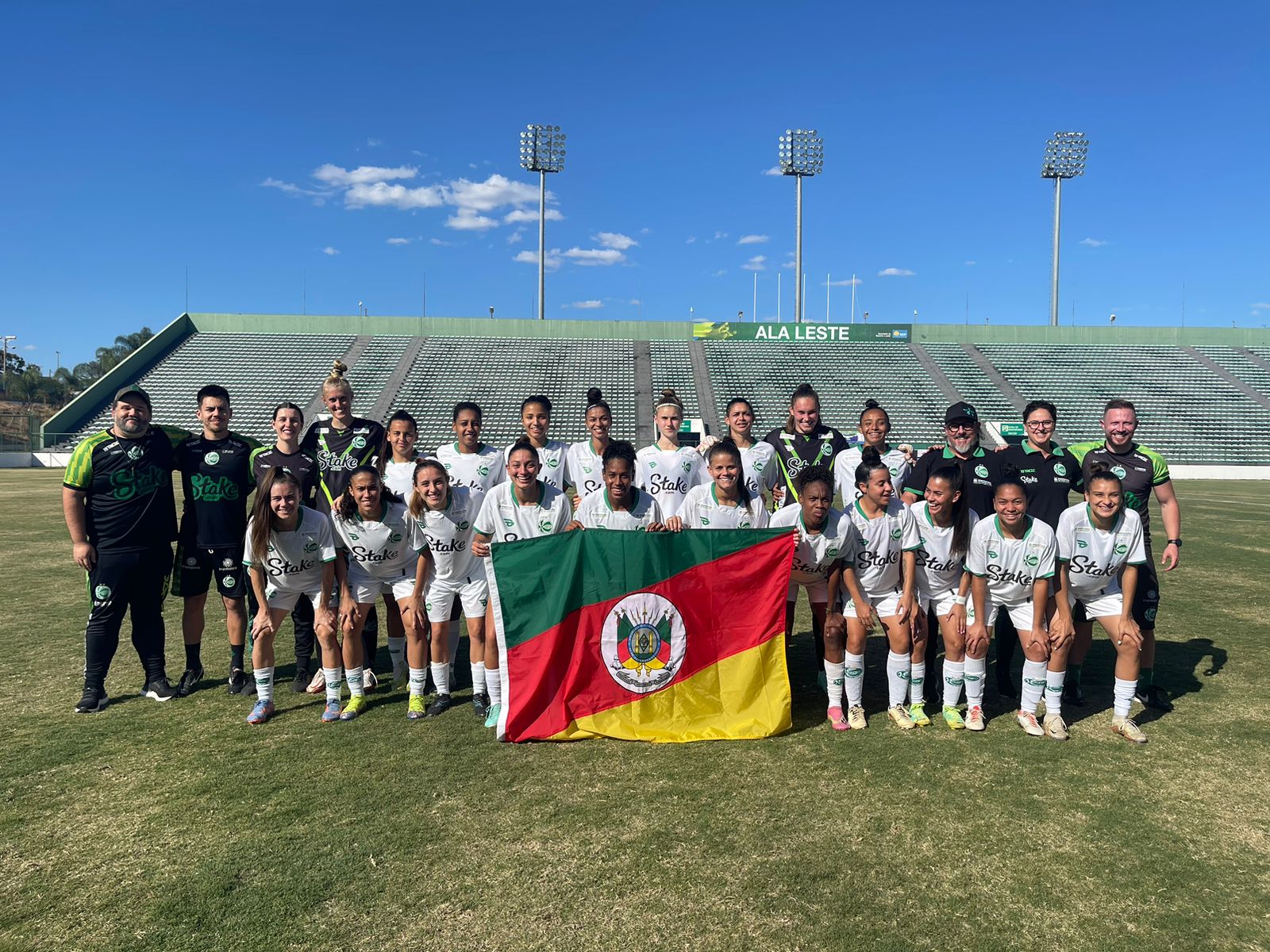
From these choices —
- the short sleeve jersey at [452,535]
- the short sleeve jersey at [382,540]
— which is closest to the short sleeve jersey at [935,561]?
the short sleeve jersey at [452,535]

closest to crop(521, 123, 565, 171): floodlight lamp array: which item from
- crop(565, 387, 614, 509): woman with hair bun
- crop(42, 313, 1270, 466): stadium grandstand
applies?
crop(42, 313, 1270, 466): stadium grandstand

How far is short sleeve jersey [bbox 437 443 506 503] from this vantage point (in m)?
5.59

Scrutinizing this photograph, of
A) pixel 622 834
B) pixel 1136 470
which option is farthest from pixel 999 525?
pixel 622 834

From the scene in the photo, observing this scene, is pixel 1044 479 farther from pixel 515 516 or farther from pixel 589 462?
pixel 515 516

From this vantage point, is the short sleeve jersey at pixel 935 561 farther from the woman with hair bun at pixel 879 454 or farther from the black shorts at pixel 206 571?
the black shorts at pixel 206 571

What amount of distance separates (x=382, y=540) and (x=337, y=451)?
1154mm

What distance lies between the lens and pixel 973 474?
5.32 metres

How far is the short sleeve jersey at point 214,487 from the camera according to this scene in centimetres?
534

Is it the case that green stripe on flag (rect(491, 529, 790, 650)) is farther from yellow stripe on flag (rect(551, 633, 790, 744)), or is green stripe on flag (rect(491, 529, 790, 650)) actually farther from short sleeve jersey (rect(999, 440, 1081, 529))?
short sleeve jersey (rect(999, 440, 1081, 529))

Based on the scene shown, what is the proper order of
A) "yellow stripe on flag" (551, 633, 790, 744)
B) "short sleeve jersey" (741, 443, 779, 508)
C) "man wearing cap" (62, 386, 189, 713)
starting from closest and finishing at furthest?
"yellow stripe on flag" (551, 633, 790, 744), "man wearing cap" (62, 386, 189, 713), "short sleeve jersey" (741, 443, 779, 508)

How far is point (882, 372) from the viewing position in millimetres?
38469

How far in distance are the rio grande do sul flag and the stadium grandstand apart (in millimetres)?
26895

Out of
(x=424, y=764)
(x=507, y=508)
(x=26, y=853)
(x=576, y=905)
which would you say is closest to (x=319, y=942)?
(x=576, y=905)

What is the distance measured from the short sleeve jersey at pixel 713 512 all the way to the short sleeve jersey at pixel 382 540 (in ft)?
6.13
